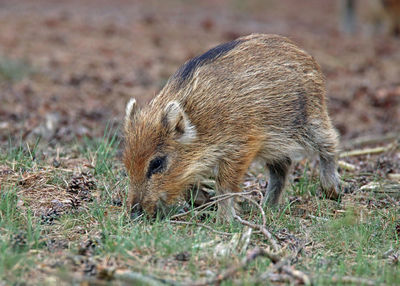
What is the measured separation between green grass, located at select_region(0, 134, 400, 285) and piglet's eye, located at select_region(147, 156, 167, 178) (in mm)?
415

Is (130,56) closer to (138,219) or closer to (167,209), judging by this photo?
(167,209)

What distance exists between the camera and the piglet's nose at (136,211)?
15.7 ft

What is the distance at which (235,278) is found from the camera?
381 cm

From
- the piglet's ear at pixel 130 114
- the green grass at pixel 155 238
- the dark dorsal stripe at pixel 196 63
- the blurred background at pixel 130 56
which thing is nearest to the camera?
the green grass at pixel 155 238

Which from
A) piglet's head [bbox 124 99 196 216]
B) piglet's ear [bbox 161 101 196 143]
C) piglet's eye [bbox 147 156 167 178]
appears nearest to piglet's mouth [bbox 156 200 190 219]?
piglet's head [bbox 124 99 196 216]

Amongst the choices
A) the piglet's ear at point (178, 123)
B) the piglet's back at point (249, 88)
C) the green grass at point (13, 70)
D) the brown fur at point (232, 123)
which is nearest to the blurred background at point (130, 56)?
the green grass at point (13, 70)

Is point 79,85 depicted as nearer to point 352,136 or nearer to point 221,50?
point 352,136

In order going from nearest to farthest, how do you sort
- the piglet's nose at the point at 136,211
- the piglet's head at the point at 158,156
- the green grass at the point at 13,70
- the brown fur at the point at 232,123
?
the piglet's nose at the point at 136,211
the piglet's head at the point at 158,156
the brown fur at the point at 232,123
the green grass at the point at 13,70

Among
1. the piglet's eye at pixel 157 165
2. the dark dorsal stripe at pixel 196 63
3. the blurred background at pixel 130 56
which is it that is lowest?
the blurred background at pixel 130 56

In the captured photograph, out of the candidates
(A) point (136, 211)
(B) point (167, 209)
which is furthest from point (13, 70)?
(A) point (136, 211)

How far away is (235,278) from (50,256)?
4.24 feet

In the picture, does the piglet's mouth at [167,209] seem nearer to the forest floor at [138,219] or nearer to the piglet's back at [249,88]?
the forest floor at [138,219]

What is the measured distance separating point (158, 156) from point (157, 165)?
0.26ft

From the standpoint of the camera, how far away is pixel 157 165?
504 centimetres
